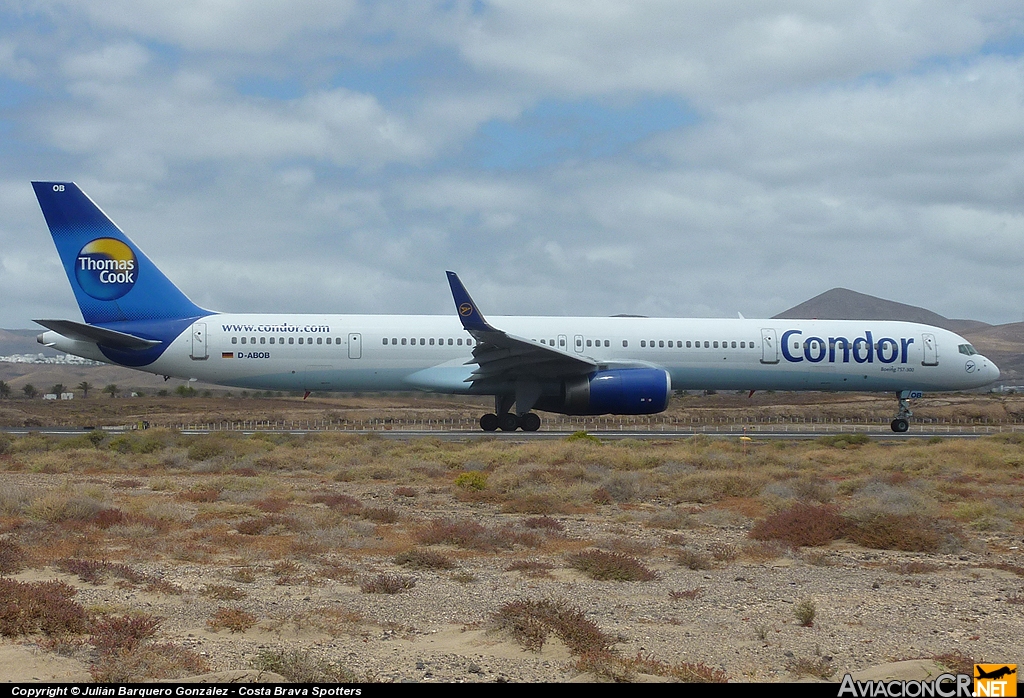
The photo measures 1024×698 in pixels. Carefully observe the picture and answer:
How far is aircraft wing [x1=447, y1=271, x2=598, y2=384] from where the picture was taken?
23.6 m

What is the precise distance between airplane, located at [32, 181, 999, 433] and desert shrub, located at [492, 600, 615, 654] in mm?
16738

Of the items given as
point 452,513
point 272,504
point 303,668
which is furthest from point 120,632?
point 452,513

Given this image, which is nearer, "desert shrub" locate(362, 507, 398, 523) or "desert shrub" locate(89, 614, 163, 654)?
"desert shrub" locate(89, 614, 163, 654)

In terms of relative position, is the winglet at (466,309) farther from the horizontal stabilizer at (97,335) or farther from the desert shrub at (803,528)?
the desert shrub at (803,528)

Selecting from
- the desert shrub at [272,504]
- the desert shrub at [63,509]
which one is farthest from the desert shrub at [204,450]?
the desert shrub at [63,509]

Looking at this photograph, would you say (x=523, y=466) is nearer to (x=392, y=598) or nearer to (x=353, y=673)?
(x=392, y=598)

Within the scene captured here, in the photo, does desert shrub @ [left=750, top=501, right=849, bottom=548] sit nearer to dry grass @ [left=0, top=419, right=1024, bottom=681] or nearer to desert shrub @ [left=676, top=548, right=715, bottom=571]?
dry grass @ [left=0, top=419, right=1024, bottom=681]

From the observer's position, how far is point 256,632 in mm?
6594

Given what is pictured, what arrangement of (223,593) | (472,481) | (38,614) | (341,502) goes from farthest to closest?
(472,481)
(341,502)
(223,593)
(38,614)

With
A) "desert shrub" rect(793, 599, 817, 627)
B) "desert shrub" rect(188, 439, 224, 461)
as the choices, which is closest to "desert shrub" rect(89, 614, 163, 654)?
"desert shrub" rect(793, 599, 817, 627)

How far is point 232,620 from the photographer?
673 centimetres

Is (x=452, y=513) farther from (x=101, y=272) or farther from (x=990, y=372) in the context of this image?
(x=990, y=372)

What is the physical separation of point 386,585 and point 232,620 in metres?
1.71

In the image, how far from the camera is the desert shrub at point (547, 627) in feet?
20.7
